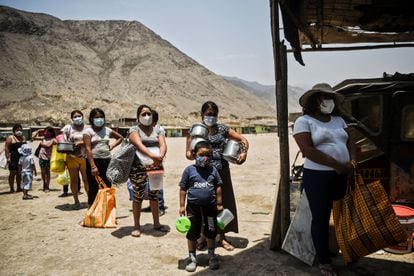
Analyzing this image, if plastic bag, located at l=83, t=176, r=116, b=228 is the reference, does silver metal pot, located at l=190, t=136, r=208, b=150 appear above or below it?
above

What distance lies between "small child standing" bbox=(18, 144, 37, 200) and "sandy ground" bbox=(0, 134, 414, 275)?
2.26 ft

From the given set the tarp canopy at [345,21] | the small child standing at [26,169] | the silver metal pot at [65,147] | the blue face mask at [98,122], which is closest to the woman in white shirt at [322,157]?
the tarp canopy at [345,21]

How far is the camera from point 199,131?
14.7ft

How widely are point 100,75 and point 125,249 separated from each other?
11830 cm

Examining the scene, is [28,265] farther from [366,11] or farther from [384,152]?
[366,11]

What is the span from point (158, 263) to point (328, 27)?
4.23 metres

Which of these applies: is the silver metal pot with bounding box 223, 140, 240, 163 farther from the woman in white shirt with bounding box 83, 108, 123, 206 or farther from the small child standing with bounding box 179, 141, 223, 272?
the woman in white shirt with bounding box 83, 108, 123, 206

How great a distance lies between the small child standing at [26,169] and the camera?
8328 mm

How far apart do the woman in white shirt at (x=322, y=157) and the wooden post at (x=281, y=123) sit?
0.61 metres

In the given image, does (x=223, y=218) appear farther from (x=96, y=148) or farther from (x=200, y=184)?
(x=96, y=148)

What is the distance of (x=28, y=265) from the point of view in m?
4.30

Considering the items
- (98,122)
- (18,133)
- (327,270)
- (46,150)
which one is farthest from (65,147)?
(327,270)

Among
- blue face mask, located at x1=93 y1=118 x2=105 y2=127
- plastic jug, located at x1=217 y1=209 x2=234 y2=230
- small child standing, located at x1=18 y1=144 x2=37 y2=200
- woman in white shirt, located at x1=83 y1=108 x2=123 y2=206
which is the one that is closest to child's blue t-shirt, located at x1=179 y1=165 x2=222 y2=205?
plastic jug, located at x1=217 y1=209 x2=234 y2=230

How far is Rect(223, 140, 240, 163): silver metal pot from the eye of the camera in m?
4.55
